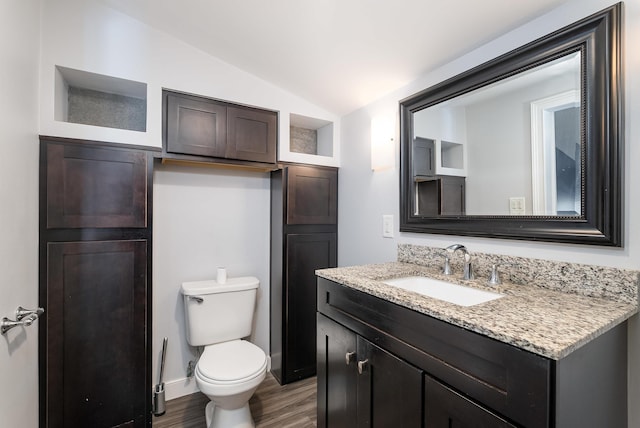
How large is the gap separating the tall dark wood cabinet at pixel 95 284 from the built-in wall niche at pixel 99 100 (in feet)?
1.09

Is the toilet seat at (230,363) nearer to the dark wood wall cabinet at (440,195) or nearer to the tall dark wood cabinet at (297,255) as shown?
the tall dark wood cabinet at (297,255)

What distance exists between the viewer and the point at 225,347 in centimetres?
185

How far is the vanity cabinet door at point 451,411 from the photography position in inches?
30.6

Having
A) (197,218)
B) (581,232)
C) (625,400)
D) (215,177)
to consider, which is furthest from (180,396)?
(581,232)

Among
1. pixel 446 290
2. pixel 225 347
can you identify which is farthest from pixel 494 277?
pixel 225 347

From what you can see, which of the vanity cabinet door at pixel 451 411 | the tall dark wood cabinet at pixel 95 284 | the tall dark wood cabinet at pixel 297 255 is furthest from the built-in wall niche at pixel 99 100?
the vanity cabinet door at pixel 451 411

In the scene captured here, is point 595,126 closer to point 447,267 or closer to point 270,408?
point 447,267

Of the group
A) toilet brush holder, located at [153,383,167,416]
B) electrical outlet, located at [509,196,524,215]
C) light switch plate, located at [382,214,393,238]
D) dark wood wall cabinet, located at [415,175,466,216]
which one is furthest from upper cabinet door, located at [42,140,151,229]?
electrical outlet, located at [509,196,524,215]

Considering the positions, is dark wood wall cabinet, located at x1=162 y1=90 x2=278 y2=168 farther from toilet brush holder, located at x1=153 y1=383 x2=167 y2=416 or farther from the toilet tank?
toilet brush holder, located at x1=153 y1=383 x2=167 y2=416

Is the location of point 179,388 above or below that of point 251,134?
below

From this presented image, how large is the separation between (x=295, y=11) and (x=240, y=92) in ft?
2.43

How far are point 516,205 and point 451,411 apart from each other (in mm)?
872

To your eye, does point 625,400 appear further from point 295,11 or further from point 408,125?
point 295,11

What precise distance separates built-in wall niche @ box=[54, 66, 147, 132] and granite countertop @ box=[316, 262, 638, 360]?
1.72 m
